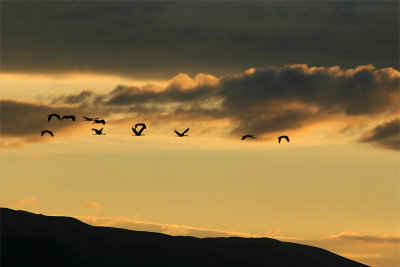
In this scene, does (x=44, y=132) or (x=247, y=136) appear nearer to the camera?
(x=247, y=136)

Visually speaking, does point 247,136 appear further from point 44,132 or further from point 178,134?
point 44,132

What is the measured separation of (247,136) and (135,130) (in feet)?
76.1

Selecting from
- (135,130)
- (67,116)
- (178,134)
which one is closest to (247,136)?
(178,134)

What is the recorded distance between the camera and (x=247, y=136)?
147 meters

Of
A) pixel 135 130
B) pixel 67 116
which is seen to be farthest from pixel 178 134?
pixel 67 116

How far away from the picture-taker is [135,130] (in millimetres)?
152125

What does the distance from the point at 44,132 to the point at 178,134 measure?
2972 centimetres

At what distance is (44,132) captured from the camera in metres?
157

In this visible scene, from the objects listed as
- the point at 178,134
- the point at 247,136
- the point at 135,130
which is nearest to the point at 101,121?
the point at 135,130

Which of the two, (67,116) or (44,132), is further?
(44,132)

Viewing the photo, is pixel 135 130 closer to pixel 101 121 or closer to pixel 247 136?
pixel 101 121

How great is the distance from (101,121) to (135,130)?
787 cm

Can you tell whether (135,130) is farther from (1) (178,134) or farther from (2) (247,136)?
(2) (247,136)

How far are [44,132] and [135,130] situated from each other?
66.3ft
